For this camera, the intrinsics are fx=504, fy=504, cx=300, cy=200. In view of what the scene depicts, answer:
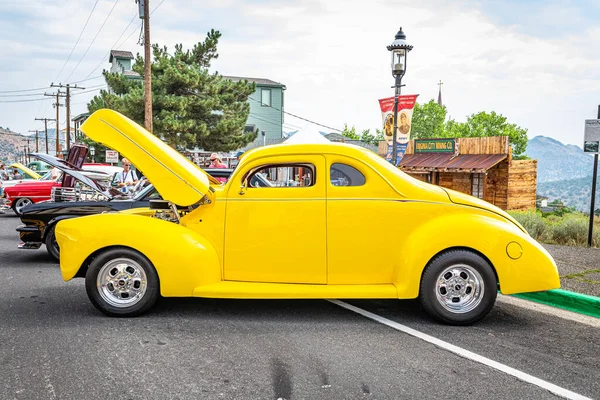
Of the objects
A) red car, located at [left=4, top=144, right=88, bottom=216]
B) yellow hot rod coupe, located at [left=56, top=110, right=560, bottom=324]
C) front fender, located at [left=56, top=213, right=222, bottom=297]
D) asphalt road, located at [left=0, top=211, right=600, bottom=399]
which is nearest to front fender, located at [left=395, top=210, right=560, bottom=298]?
yellow hot rod coupe, located at [left=56, top=110, right=560, bottom=324]

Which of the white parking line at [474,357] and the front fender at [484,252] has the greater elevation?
the front fender at [484,252]

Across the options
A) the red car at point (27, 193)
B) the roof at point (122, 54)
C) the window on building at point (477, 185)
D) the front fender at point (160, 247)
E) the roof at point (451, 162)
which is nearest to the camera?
the front fender at point (160, 247)

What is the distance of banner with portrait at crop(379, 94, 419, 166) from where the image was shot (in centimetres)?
1370

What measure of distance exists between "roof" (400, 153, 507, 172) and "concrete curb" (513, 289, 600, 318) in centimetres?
2002

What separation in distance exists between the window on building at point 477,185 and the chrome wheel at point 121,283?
79.6ft

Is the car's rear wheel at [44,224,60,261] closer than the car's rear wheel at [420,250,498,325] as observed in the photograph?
No

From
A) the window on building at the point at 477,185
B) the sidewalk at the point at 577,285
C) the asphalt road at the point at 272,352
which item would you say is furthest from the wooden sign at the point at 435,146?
the asphalt road at the point at 272,352

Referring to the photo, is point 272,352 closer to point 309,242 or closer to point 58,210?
point 309,242

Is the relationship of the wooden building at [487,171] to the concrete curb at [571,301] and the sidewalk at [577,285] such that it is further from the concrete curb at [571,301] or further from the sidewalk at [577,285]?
the concrete curb at [571,301]

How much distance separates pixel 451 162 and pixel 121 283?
25260 millimetres

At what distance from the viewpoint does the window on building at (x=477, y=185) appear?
2697cm

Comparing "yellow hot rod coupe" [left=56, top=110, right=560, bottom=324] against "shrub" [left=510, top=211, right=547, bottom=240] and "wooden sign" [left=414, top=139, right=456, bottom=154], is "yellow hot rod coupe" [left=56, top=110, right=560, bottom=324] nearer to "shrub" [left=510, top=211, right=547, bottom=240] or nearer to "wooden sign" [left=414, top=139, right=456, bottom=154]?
A: "shrub" [left=510, top=211, right=547, bottom=240]

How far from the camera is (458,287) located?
5.13m

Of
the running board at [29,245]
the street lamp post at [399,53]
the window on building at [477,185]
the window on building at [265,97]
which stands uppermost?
the window on building at [265,97]
